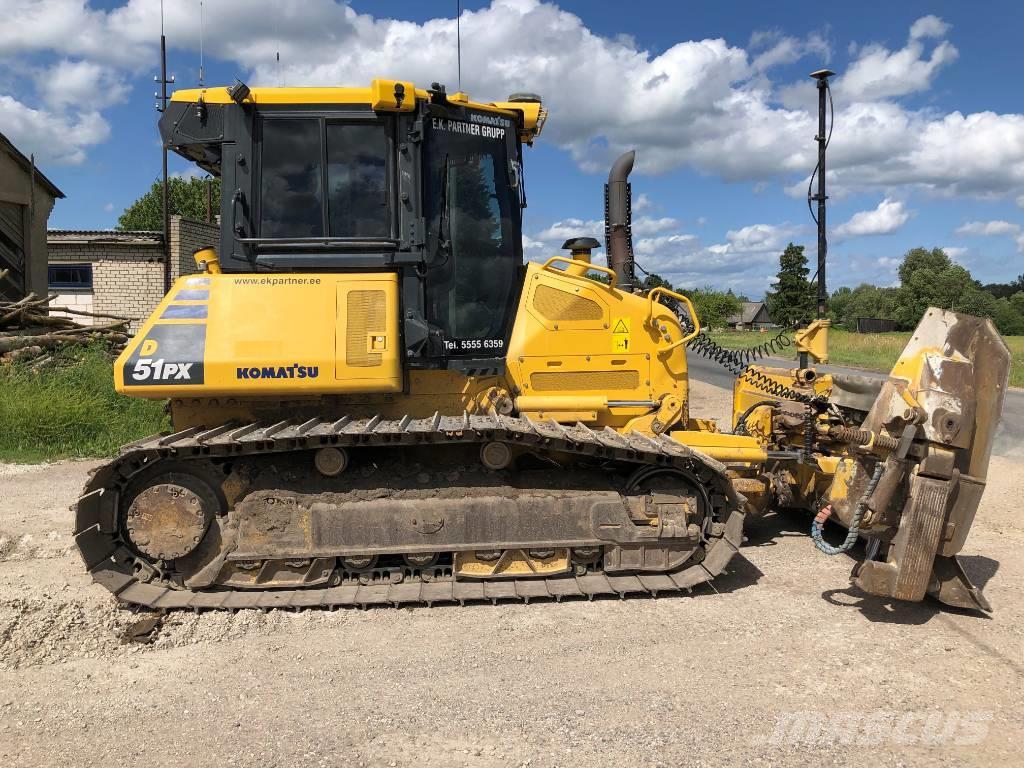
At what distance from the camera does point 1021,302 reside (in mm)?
80188

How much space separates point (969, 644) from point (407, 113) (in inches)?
191

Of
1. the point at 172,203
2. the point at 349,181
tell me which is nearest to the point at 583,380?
the point at 349,181

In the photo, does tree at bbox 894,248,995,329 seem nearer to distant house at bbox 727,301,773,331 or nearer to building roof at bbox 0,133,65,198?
distant house at bbox 727,301,773,331

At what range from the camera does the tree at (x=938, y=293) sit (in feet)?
221

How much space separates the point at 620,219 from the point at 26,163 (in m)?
16.5

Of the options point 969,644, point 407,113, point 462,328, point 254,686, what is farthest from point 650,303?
point 254,686

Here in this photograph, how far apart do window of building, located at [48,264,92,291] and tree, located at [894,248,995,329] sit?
2471 inches

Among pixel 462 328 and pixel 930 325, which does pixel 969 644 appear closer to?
pixel 930 325

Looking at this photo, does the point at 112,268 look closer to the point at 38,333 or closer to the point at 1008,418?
the point at 38,333

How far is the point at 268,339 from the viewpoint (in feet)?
16.0

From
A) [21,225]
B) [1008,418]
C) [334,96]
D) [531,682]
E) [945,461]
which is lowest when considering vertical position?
[531,682]

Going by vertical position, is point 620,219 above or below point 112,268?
below

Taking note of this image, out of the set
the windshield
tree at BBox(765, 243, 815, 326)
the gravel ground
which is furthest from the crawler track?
tree at BBox(765, 243, 815, 326)

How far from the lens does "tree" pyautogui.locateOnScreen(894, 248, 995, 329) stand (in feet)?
221
